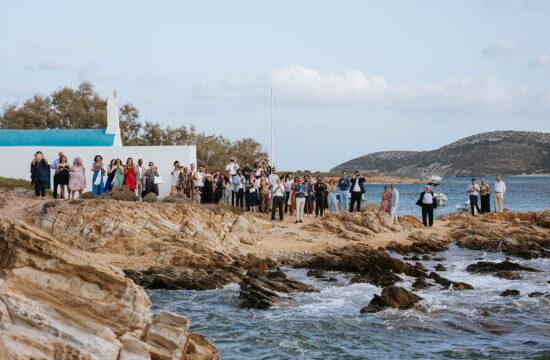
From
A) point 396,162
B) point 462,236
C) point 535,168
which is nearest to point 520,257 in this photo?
point 462,236

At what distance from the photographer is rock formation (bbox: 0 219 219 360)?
6156 mm

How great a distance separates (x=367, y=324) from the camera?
1295 centimetres

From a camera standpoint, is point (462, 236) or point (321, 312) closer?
point (321, 312)

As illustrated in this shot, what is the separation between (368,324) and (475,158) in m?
143

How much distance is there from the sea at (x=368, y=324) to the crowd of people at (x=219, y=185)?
8.85 meters

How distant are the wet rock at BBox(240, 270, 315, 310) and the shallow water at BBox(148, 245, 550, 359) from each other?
323 mm

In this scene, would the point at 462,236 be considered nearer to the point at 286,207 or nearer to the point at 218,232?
the point at 286,207

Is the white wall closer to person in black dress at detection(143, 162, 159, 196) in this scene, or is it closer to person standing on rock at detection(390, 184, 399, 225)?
person in black dress at detection(143, 162, 159, 196)

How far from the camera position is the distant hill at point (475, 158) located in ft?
463

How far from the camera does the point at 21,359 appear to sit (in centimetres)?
599

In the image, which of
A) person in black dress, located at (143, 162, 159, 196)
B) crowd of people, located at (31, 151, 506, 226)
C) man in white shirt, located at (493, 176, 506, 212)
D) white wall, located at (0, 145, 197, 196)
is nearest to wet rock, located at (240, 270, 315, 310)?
crowd of people, located at (31, 151, 506, 226)

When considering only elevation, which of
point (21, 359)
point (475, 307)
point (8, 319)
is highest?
point (8, 319)

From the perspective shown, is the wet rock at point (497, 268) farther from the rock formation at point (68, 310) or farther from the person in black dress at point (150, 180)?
→ the rock formation at point (68, 310)

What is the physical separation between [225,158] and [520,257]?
4556cm
